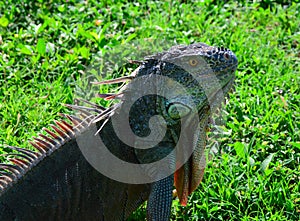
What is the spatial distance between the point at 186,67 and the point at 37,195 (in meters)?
1.05

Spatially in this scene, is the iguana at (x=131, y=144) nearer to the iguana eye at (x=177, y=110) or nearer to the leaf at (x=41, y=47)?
the iguana eye at (x=177, y=110)

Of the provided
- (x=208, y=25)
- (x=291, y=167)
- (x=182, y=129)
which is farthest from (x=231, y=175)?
(x=208, y=25)

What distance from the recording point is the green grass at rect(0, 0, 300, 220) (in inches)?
177

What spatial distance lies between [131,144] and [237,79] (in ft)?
6.26

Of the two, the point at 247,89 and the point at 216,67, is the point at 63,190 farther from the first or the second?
the point at 247,89

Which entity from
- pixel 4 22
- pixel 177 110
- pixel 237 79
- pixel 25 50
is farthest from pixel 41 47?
pixel 177 110

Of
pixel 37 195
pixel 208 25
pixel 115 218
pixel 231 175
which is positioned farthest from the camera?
pixel 208 25

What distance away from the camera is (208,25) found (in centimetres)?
607

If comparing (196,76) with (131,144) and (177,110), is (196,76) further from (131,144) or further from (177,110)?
(131,144)

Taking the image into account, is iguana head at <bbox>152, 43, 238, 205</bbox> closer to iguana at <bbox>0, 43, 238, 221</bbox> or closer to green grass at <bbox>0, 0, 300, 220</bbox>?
iguana at <bbox>0, 43, 238, 221</bbox>

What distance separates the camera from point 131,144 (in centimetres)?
382

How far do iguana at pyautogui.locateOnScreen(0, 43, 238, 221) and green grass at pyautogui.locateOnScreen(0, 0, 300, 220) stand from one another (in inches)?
25.3

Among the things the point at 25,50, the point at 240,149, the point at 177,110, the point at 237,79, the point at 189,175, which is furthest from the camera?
the point at 25,50

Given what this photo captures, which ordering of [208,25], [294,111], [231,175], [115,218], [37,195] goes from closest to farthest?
1. [37,195]
2. [115,218]
3. [231,175]
4. [294,111]
5. [208,25]
